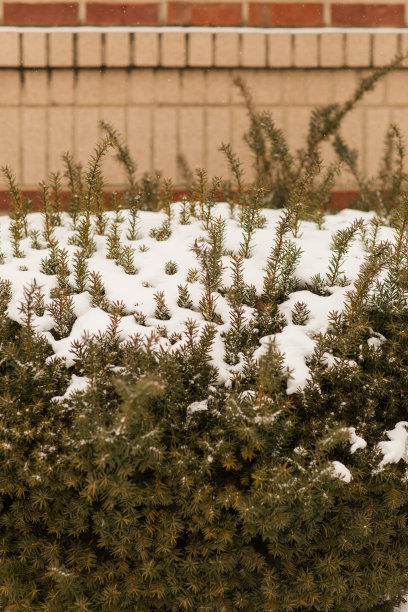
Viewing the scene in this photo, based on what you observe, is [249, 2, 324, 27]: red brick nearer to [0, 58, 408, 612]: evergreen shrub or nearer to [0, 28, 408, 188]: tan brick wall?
[0, 28, 408, 188]: tan brick wall

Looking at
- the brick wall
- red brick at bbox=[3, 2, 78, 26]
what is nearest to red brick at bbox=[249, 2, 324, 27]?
the brick wall

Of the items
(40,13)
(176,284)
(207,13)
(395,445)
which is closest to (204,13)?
(207,13)

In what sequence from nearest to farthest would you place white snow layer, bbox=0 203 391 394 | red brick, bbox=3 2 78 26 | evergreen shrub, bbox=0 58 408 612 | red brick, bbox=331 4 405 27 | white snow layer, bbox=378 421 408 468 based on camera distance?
1. evergreen shrub, bbox=0 58 408 612
2. white snow layer, bbox=378 421 408 468
3. white snow layer, bbox=0 203 391 394
4. red brick, bbox=3 2 78 26
5. red brick, bbox=331 4 405 27

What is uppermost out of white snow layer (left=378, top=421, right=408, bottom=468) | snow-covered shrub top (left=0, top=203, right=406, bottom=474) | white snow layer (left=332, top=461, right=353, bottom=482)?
snow-covered shrub top (left=0, top=203, right=406, bottom=474)

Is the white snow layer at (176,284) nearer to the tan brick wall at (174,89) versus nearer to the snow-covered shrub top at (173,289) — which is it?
the snow-covered shrub top at (173,289)

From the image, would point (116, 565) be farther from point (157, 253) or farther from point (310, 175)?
point (310, 175)

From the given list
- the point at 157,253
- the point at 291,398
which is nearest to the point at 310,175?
the point at 157,253

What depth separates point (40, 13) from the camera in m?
4.39

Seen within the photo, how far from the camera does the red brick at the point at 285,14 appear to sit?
4.45 m

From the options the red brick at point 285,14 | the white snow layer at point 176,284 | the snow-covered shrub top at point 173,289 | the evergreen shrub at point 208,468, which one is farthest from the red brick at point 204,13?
the evergreen shrub at point 208,468

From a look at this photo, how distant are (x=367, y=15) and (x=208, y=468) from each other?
13.2 ft

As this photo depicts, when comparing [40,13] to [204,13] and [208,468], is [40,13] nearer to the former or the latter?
[204,13]

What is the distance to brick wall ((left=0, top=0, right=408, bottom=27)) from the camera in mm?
4395

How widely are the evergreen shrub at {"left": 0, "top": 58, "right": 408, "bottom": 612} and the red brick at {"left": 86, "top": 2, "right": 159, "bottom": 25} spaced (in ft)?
10.2
